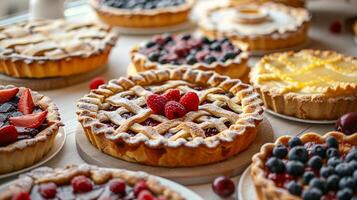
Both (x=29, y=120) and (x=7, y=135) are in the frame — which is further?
(x=29, y=120)

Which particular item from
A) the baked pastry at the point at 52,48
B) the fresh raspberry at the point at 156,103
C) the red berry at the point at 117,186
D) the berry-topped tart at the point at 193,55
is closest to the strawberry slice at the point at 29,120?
the fresh raspberry at the point at 156,103

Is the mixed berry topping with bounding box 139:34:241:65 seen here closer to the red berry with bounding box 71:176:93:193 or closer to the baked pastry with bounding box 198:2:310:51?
the baked pastry with bounding box 198:2:310:51

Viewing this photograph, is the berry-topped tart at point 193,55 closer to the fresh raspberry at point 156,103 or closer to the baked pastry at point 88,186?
the fresh raspberry at point 156,103

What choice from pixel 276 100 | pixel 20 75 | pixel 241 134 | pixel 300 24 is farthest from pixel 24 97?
pixel 300 24

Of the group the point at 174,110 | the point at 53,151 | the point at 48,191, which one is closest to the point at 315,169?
the point at 174,110

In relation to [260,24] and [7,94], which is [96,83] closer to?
[7,94]

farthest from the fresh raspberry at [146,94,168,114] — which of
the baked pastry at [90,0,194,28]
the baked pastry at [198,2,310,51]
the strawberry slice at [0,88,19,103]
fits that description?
the baked pastry at [90,0,194,28]
